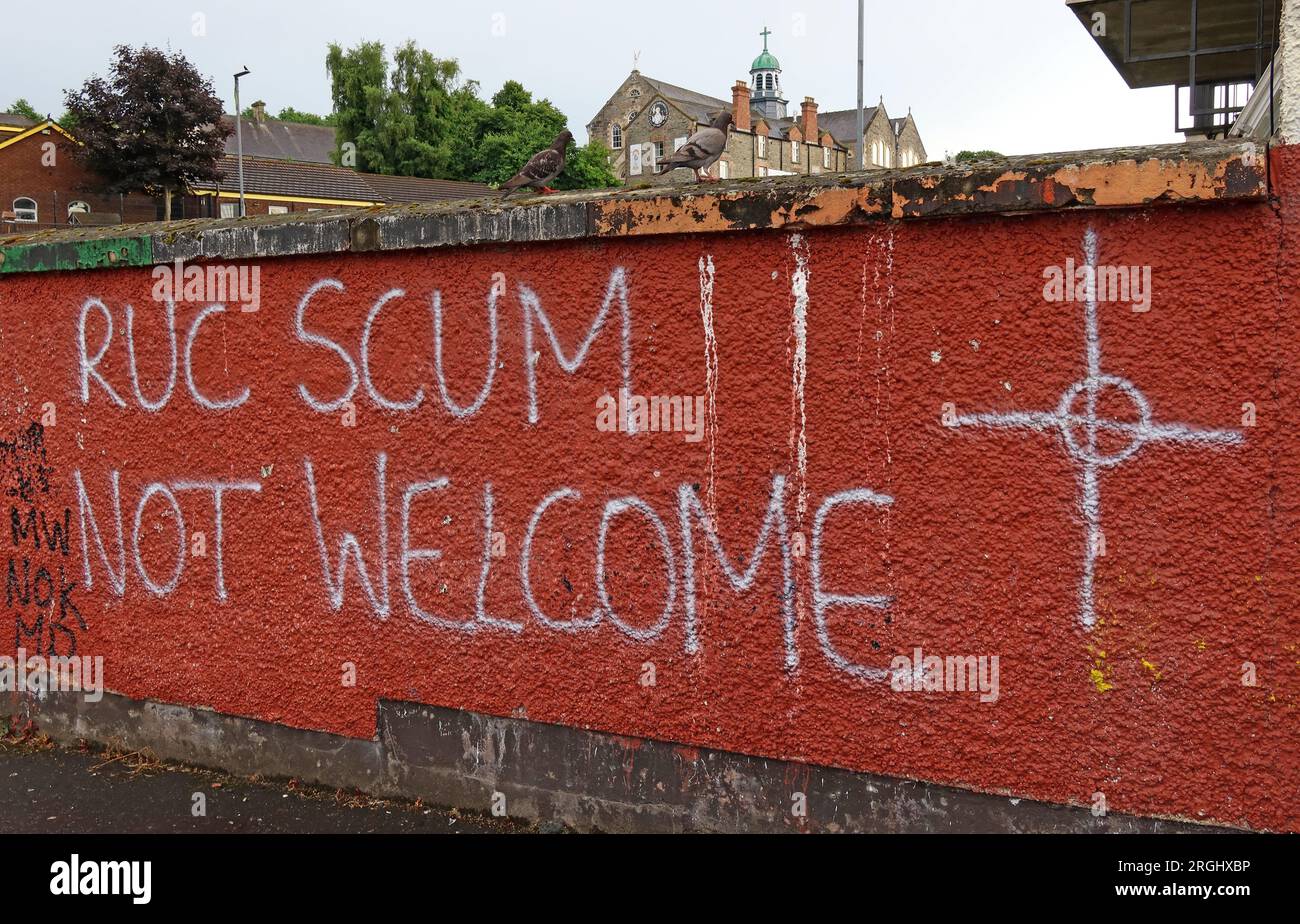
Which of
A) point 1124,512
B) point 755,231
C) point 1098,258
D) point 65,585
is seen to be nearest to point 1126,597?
point 1124,512

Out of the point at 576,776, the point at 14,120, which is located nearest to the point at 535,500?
the point at 576,776

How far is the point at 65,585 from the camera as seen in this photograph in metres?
5.12

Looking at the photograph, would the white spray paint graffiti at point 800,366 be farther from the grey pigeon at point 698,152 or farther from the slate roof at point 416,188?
the slate roof at point 416,188

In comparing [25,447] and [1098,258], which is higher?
[1098,258]

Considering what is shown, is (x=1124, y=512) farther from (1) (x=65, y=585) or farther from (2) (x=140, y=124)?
(2) (x=140, y=124)

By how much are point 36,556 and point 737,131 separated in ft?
215

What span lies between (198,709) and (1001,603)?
3358 millimetres

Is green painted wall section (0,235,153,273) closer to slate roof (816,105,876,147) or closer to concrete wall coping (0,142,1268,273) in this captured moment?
concrete wall coping (0,142,1268,273)

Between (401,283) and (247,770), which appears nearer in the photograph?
(401,283)

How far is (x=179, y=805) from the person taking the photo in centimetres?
448

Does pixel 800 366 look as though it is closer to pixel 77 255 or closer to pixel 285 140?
pixel 77 255

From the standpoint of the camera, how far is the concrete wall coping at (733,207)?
9.70ft

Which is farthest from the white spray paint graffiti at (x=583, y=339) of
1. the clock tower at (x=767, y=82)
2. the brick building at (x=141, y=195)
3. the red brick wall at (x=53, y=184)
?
the clock tower at (x=767, y=82)

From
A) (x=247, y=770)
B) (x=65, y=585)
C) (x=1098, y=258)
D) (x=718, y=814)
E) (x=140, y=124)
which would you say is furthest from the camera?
(x=140, y=124)
